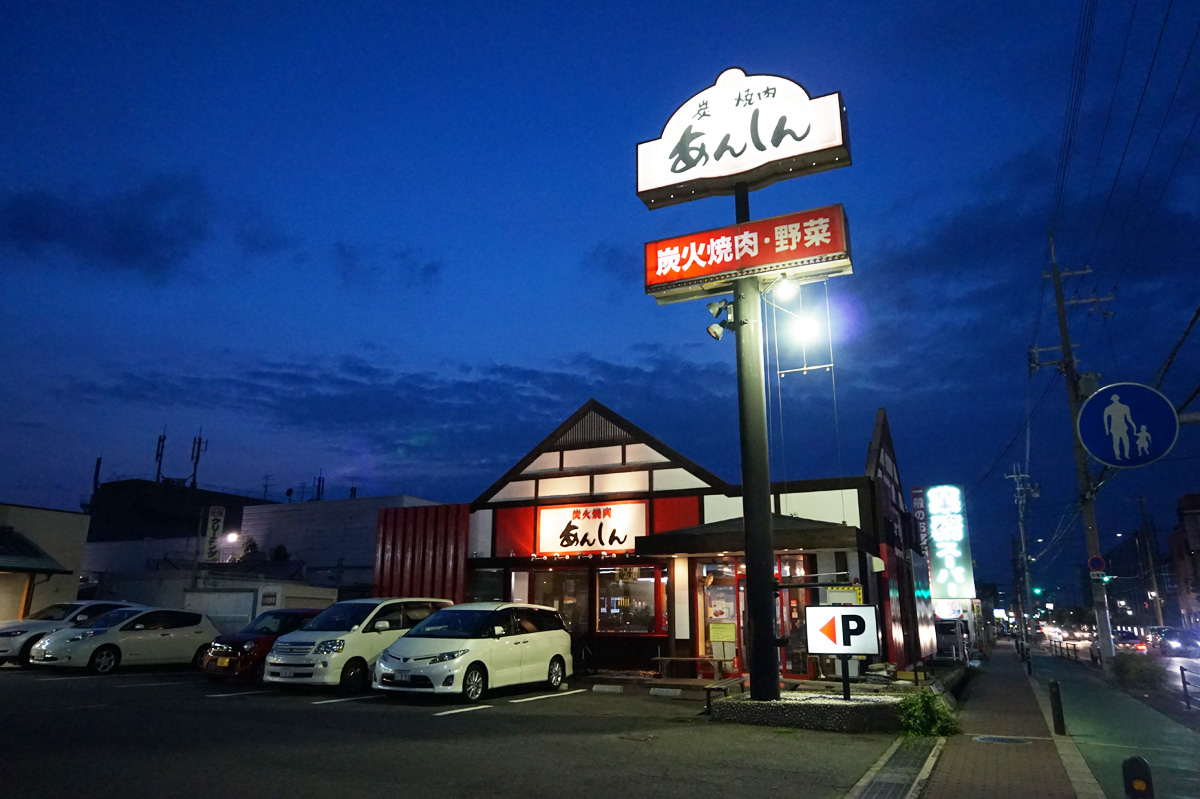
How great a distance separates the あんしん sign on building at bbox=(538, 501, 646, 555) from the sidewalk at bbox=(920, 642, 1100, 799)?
8561mm

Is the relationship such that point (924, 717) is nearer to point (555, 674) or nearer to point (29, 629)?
point (555, 674)

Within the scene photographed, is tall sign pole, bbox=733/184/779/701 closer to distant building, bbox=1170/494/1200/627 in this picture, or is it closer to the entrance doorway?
the entrance doorway

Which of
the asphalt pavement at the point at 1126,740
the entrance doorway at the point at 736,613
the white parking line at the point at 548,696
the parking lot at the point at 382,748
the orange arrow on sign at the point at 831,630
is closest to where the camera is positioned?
the parking lot at the point at 382,748

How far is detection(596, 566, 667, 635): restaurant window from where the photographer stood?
62.1 ft

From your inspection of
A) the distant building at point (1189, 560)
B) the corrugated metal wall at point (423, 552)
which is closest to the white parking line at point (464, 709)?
the corrugated metal wall at point (423, 552)

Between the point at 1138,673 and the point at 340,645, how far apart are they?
1898cm

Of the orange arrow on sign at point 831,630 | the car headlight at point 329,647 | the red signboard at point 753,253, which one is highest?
the red signboard at point 753,253

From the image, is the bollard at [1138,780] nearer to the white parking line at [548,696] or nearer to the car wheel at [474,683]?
the car wheel at [474,683]

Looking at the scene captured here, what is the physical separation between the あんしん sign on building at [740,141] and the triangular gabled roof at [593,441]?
7.53 metres

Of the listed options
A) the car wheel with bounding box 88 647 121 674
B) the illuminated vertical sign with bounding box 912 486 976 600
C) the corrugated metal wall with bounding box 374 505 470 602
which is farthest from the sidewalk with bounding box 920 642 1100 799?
the illuminated vertical sign with bounding box 912 486 976 600

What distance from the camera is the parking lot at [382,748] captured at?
6.50 metres

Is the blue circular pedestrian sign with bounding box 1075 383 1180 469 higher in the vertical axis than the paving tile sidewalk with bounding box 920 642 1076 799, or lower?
higher

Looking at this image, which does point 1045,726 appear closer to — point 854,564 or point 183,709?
point 854,564

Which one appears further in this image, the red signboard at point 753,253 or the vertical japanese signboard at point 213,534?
the vertical japanese signboard at point 213,534
